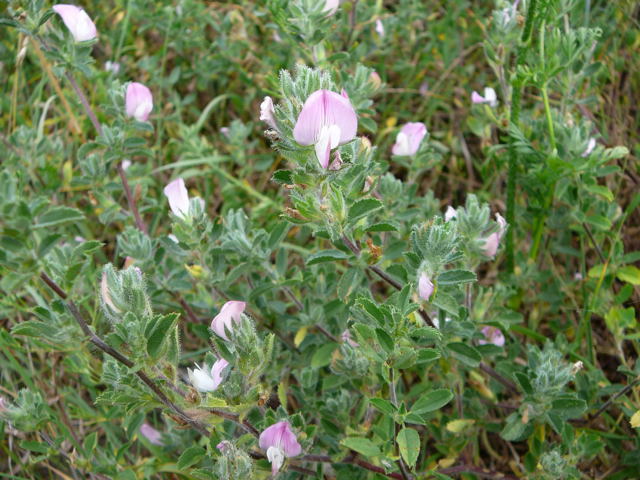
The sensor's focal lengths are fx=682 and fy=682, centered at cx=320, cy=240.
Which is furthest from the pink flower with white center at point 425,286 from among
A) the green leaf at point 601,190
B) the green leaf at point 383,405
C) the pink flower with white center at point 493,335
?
the green leaf at point 601,190

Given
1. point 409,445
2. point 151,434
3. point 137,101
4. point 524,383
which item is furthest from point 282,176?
point 151,434

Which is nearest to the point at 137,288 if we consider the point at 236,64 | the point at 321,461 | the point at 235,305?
the point at 235,305

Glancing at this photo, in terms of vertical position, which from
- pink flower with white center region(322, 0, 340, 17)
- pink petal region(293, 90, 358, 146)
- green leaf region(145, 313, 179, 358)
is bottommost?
green leaf region(145, 313, 179, 358)

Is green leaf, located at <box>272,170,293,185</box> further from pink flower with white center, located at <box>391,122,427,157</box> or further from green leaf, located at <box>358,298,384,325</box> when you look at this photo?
pink flower with white center, located at <box>391,122,427,157</box>

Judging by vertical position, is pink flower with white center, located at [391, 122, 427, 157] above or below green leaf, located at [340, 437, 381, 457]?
above

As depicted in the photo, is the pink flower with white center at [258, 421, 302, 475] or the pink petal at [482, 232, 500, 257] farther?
the pink petal at [482, 232, 500, 257]

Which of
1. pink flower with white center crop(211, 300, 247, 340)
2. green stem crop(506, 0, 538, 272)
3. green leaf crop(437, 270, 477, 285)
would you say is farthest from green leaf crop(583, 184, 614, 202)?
pink flower with white center crop(211, 300, 247, 340)

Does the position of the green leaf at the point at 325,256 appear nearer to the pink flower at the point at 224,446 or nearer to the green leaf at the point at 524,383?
the pink flower at the point at 224,446
